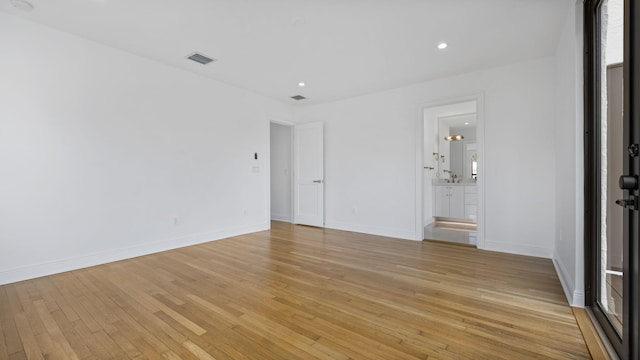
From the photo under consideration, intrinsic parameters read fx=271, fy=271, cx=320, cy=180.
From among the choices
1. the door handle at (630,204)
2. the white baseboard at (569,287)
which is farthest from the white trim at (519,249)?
the door handle at (630,204)

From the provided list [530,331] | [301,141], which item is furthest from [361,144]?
[530,331]

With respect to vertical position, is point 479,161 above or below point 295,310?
above

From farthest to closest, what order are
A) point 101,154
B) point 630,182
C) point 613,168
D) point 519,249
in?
point 519,249
point 101,154
point 613,168
point 630,182

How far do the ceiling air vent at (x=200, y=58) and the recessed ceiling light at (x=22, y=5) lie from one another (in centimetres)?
147

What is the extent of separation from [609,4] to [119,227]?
5.12 metres

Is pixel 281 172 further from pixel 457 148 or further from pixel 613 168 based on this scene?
pixel 613 168

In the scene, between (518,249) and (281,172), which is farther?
(281,172)

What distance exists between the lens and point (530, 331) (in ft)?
6.04

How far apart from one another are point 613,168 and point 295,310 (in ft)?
7.91

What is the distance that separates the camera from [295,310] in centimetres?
214

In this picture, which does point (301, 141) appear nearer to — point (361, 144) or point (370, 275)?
point (361, 144)

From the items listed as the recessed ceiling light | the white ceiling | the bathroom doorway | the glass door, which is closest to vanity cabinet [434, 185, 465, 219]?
the bathroom doorway

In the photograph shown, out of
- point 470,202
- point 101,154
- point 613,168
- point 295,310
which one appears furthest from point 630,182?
point 470,202

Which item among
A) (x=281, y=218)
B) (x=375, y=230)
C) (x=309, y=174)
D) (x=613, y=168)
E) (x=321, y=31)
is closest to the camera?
(x=613, y=168)
